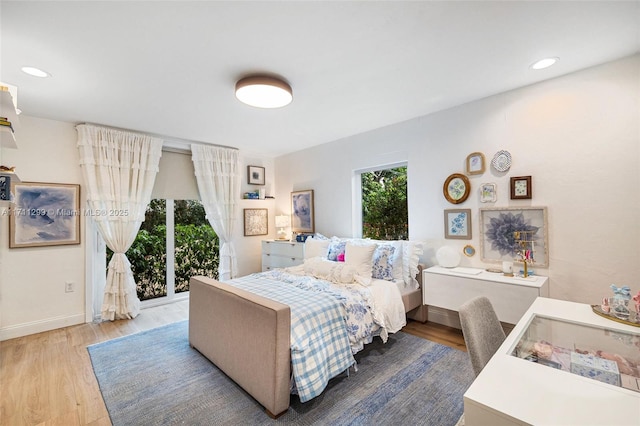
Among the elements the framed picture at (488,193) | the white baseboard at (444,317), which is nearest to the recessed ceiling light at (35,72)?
the framed picture at (488,193)

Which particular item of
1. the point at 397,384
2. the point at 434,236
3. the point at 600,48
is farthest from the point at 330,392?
the point at 600,48

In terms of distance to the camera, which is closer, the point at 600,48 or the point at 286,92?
the point at 600,48

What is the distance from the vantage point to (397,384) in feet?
6.88

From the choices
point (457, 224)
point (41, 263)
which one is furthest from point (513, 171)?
point (41, 263)

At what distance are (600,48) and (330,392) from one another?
3246 millimetres

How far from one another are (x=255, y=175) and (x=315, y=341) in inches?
146

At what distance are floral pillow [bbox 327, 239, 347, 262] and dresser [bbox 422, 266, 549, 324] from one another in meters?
0.97

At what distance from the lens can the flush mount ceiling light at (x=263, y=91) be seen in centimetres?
228

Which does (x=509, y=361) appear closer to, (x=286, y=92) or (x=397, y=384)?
(x=397, y=384)

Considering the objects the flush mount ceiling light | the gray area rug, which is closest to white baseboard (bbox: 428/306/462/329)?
the gray area rug

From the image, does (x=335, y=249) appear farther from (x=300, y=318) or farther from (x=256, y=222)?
(x=256, y=222)

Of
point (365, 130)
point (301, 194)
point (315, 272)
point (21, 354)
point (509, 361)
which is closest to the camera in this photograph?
point (509, 361)

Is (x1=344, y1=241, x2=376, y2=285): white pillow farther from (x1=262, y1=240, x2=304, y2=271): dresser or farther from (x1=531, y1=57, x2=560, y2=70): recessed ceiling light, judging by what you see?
(x1=531, y1=57, x2=560, y2=70): recessed ceiling light

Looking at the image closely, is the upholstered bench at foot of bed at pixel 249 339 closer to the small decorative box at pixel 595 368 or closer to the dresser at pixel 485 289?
the small decorative box at pixel 595 368
